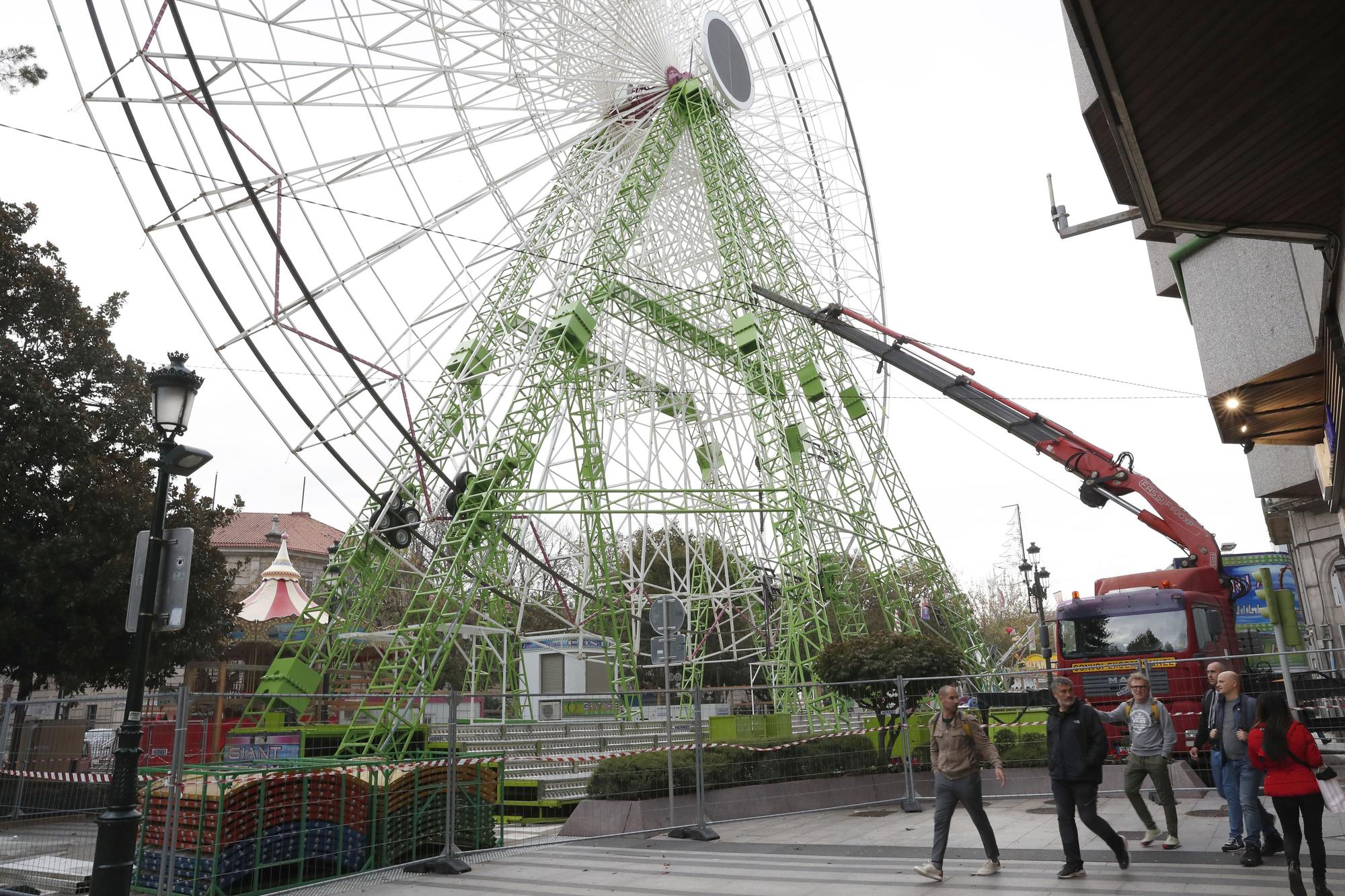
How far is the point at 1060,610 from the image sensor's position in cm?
1734

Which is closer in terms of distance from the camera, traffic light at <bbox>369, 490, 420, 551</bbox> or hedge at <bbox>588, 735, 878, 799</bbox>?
hedge at <bbox>588, 735, 878, 799</bbox>

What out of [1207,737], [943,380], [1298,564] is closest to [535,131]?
[943,380]

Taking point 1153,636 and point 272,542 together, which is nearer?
point 1153,636

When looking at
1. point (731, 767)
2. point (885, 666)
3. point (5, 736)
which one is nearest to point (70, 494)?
point (5, 736)

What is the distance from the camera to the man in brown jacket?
26.6 feet

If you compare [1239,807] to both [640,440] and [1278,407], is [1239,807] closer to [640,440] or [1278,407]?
[1278,407]

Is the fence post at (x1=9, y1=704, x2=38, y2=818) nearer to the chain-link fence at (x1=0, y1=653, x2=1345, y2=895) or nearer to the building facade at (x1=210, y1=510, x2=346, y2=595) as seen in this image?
the chain-link fence at (x1=0, y1=653, x2=1345, y2=895)

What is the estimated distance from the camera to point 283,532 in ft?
233

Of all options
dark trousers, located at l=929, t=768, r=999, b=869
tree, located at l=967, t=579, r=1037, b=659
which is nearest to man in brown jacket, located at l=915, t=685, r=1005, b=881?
dark trousers, located at l=929, t=768, r=999, b=869

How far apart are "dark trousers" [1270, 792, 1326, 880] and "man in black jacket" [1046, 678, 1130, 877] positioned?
1348 mm

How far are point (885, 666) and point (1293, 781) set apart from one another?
9.04m

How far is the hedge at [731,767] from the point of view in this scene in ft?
39.3

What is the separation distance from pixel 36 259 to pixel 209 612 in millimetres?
8579

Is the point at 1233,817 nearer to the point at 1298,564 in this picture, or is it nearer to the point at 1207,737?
the point at 1207,737
